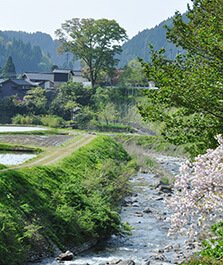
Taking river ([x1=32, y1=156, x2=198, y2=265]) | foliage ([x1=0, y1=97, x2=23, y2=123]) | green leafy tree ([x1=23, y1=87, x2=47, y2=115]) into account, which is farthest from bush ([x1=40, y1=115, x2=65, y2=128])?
river ([x1=32, y1=156, x2=198, y2=265])

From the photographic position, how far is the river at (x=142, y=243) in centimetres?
1517

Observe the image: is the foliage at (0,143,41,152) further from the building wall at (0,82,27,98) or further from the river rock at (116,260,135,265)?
the building wall at (0,82,27,98)

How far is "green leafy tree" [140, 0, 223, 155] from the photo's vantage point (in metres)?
14.5

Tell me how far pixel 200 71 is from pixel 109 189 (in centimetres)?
907

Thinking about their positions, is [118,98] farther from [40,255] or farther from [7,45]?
[7,45]

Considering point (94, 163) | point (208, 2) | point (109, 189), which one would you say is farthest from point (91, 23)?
point (208, 2)

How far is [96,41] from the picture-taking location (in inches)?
2886

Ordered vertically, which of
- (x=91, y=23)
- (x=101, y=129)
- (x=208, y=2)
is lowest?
(x=101, y=129)

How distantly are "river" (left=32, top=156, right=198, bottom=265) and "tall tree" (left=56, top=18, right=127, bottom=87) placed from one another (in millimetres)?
48707

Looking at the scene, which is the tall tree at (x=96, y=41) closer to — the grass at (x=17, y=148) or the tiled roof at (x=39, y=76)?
the tiled roof at (x=39, y=76)

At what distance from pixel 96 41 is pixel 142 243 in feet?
192

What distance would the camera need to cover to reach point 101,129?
61281mm

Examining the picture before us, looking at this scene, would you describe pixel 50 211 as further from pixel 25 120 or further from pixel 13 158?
pixel 25 120

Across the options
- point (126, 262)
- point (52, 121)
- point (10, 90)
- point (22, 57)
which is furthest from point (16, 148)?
point (22, 57)
